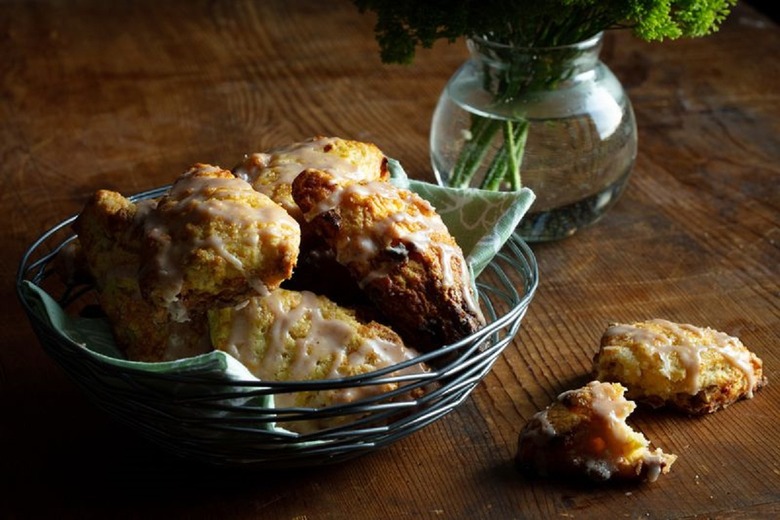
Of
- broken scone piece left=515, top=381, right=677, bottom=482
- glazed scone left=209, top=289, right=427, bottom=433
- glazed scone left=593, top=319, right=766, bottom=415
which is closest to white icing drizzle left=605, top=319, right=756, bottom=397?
glazed scone left=593, top=319, right=766, bottom=415

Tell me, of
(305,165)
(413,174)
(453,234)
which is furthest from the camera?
(413,174)

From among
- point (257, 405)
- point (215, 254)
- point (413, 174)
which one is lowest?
point (413, 174)

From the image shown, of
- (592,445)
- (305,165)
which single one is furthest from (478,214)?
(592,445)

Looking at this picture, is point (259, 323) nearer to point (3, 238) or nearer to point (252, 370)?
point (252, 370)

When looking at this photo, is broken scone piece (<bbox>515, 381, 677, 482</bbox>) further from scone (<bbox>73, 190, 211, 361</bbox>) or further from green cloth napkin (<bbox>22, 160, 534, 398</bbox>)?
scone (<bbox>73, 190, 211, 361</bbox>)

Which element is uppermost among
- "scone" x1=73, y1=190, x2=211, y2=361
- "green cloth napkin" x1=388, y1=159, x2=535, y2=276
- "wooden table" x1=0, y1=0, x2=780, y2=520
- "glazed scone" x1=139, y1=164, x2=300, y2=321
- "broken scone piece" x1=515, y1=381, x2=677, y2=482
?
"glazed scone" x1=139, y1=164, x2=300, y2=321

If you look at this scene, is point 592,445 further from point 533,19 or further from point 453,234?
point 533,19

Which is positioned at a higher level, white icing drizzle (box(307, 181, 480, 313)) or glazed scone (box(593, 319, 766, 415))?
white icing drizzle (box(307, 181, 480, 313))
